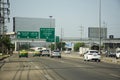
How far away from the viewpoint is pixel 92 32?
115250 millimetres

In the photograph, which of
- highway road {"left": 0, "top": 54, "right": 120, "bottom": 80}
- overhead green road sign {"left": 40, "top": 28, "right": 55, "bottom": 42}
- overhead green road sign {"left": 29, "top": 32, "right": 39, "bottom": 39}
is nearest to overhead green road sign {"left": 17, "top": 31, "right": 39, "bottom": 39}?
overhead green road sign {"left": 29, "top": 32, "right": 39, "bottom": 39}

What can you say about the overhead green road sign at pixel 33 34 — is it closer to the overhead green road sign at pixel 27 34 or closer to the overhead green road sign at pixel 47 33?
the overhead green road sign at pixel 27 34

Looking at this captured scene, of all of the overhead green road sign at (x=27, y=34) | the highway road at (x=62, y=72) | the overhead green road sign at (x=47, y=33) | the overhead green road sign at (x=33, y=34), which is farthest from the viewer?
the overhead green road sign at (x=47, y=33)

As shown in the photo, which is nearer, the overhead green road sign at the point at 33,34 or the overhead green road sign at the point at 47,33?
the overhead green road sign at the point at 33,34

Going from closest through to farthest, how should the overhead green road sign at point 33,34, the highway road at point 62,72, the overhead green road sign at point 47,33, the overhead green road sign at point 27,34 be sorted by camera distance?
the highway road at point 62,72
the overhead green road sign at point 27,34
the overhead green road sign at point 33,34
the overhead green road sign at point 47,33

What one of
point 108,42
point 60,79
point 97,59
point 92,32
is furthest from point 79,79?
point 108,42

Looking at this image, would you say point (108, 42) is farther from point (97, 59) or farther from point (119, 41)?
point (97, 59)

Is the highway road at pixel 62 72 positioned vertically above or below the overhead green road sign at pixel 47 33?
below

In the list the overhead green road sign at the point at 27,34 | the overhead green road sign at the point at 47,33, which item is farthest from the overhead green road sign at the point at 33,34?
the overhead green road sign at the point at 47,33

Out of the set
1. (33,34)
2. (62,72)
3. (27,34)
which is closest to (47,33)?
(33,34)

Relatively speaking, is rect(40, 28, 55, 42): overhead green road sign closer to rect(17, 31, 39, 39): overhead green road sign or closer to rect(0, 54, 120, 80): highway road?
rect(17, 31, 39, 39): overhead green road sign

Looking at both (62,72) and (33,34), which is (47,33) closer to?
(33,34)

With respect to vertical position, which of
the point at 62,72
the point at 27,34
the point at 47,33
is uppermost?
the point at 47,33

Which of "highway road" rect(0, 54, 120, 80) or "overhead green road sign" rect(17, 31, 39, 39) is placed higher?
"overhead green road sign" rect(17, 31, 39, 39)
